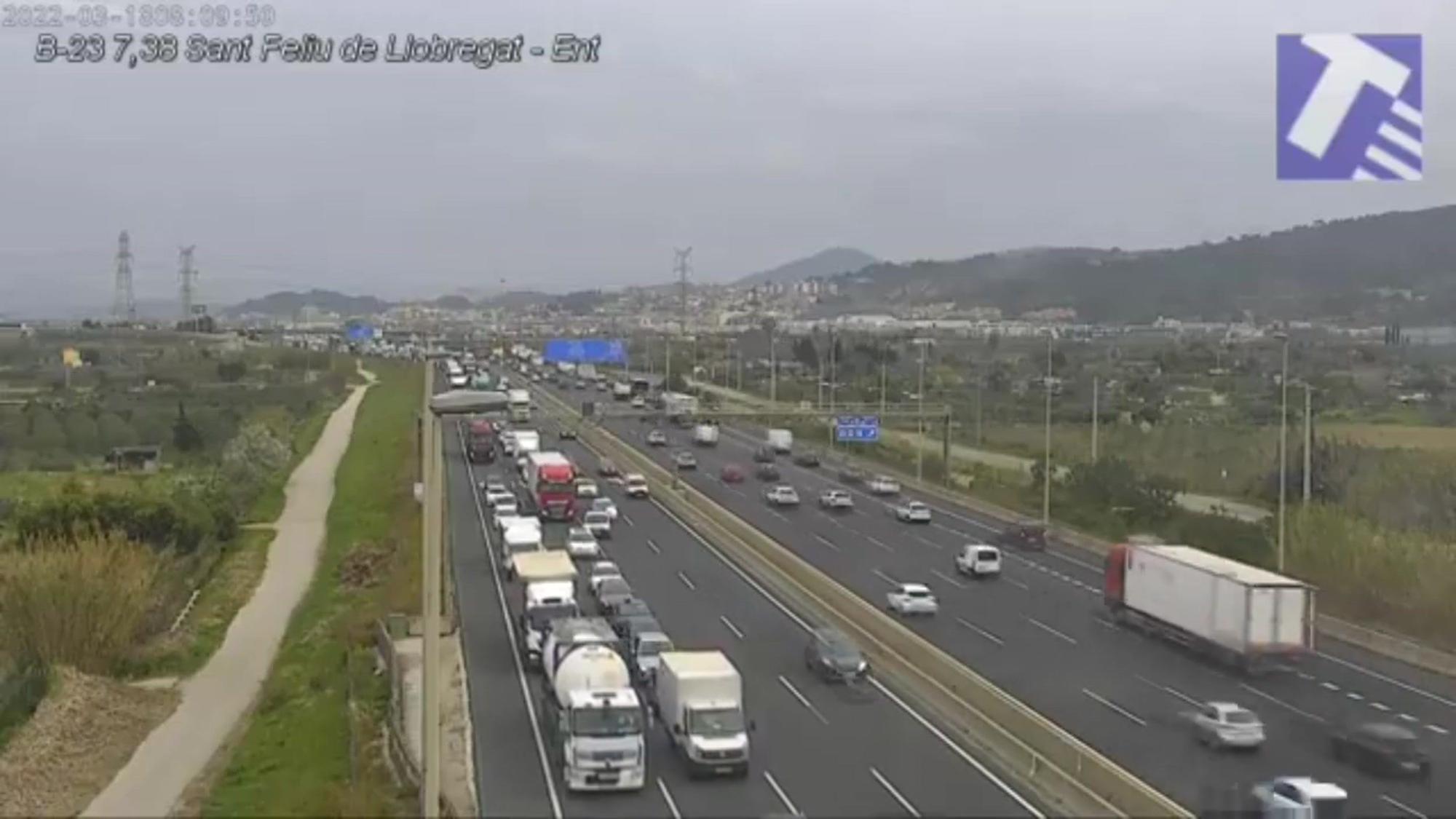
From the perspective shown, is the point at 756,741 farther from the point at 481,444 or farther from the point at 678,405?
the point at 481,444

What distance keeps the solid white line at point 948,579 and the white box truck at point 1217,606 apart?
12.0 ft

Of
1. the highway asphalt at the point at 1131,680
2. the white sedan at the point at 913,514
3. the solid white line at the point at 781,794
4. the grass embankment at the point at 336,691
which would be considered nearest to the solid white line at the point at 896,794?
the solid white line at the point at 781,794

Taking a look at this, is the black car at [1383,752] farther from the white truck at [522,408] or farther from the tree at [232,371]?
the tree at [232,371]

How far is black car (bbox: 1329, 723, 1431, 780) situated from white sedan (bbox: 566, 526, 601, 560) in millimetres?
13721

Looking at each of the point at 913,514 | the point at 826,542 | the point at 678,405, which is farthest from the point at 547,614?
the point at 678,405

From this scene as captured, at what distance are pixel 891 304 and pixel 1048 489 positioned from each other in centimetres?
4561

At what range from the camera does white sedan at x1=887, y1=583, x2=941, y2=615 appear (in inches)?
802

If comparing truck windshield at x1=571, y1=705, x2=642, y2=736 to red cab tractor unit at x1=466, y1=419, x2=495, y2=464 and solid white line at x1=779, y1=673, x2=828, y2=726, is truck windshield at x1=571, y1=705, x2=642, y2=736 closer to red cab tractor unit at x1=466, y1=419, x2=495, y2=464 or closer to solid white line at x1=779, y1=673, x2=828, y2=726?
solid white line at x1=779, y1=673, x2=828, y2=726

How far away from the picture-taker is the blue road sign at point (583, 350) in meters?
35.4

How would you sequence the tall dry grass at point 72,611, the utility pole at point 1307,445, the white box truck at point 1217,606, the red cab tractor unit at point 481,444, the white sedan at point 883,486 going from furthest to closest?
the red cab tractor unit at point 481,444, the white sedan at point 883,486, the utility pole at point 1307,445, the tall dry grass at point 72,611, the white box truck at point 1217,606

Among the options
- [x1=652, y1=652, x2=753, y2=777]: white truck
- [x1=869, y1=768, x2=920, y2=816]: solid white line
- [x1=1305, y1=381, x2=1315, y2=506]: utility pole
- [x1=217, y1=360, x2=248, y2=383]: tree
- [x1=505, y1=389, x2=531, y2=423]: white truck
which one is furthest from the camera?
[x1=217, y1=360, x2=248, y2=383]: tree

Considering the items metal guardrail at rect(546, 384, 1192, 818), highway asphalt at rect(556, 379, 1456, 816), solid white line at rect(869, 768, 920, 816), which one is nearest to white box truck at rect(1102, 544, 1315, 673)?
highway asphalt at rect(556, 379, 1456, 816)

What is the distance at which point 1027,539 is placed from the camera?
27.4 meters

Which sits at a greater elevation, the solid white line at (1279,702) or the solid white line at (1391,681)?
the solid white line at (1279,702)
